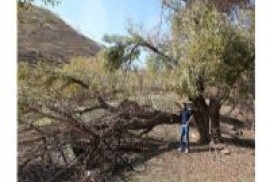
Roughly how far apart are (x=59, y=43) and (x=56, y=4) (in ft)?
5.14

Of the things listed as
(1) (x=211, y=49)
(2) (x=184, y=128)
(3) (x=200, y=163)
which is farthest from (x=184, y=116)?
(1) (x=211, y=49)

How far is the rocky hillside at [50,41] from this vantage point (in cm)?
320

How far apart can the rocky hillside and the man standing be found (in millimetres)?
886

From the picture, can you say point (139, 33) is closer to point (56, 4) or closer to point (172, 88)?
point (172, 88)

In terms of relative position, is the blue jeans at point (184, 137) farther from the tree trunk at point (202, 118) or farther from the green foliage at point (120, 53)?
the green foliage at point (120, 53)

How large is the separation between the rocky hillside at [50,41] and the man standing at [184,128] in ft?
2.91

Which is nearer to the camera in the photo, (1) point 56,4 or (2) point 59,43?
(1) point 56,4

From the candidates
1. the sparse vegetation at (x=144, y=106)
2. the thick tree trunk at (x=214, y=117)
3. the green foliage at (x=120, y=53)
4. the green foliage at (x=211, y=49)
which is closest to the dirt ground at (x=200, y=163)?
the sparse vegetation at (x=144, y=106)

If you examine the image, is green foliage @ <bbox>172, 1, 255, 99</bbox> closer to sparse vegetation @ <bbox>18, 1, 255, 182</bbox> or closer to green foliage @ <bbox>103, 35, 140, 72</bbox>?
sparse vegetation @ <bbox>18, 1, 255, 182</bbox>

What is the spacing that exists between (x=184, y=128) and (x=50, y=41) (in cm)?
127

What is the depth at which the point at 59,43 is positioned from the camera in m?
4.22

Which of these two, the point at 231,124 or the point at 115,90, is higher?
the point at 115,90
